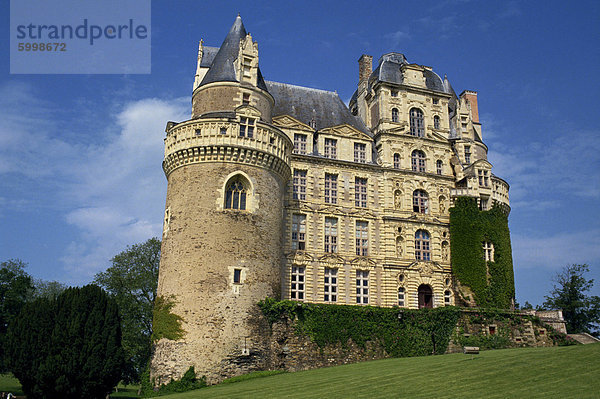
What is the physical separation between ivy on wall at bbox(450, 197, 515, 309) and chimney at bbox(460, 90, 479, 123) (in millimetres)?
8895

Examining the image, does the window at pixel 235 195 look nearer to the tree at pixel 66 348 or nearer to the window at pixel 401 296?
the tree at pixel 66 348

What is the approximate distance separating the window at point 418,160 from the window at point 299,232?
9.38 meters

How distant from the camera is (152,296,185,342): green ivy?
2605cm

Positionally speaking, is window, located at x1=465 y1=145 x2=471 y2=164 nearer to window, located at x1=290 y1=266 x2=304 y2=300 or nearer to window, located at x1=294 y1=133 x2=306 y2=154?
window, located at x1=294 y1=133 x2=306 y2=154

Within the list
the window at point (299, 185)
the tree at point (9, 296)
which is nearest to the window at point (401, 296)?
the window at point (299, 185)

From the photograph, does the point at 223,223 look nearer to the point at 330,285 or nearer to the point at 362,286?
the point at 330,285

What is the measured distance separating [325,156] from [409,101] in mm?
8041

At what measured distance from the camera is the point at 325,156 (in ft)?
117

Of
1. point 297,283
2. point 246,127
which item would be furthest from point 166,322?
point 246,127

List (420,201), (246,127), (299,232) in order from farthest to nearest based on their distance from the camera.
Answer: (420,201), (299,232), (246,127)

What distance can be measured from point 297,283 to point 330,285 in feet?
7.15

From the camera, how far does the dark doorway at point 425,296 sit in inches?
1367

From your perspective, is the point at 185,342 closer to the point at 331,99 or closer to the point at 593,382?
the point at 593,382

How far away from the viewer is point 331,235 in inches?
1330
